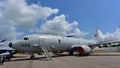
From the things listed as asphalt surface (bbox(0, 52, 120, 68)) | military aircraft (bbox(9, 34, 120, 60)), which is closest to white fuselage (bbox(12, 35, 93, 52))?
military aircraft (bbox(9, 34, 120, 60))

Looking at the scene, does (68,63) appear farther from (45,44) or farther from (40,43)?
(45,44)

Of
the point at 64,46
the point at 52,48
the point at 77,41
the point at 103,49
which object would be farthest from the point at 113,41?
the point at 103,49

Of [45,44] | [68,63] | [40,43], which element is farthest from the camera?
[45,44]

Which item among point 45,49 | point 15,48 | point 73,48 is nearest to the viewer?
point 15,48

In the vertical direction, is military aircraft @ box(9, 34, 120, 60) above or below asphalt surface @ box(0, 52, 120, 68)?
above

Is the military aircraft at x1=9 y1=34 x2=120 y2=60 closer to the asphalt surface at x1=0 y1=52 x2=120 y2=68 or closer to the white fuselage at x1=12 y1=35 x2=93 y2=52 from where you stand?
the white fuselage at x1=12 y1=35 x2=93 y2=52

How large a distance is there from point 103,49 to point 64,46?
43057 millimetres

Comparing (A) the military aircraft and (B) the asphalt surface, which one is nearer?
(B) the asphalt surface

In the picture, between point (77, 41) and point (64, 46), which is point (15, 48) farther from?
point (77, 41)

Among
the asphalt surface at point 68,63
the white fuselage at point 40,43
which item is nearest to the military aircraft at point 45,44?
the white fuselage at point 40,43

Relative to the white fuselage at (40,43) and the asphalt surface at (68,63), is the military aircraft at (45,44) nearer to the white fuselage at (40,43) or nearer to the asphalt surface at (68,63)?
the white fuselage at (40,43)

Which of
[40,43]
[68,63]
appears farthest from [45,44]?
[68,63]

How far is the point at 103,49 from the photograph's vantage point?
73.8 m

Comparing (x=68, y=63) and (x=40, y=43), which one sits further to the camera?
(x=40, y=43)
